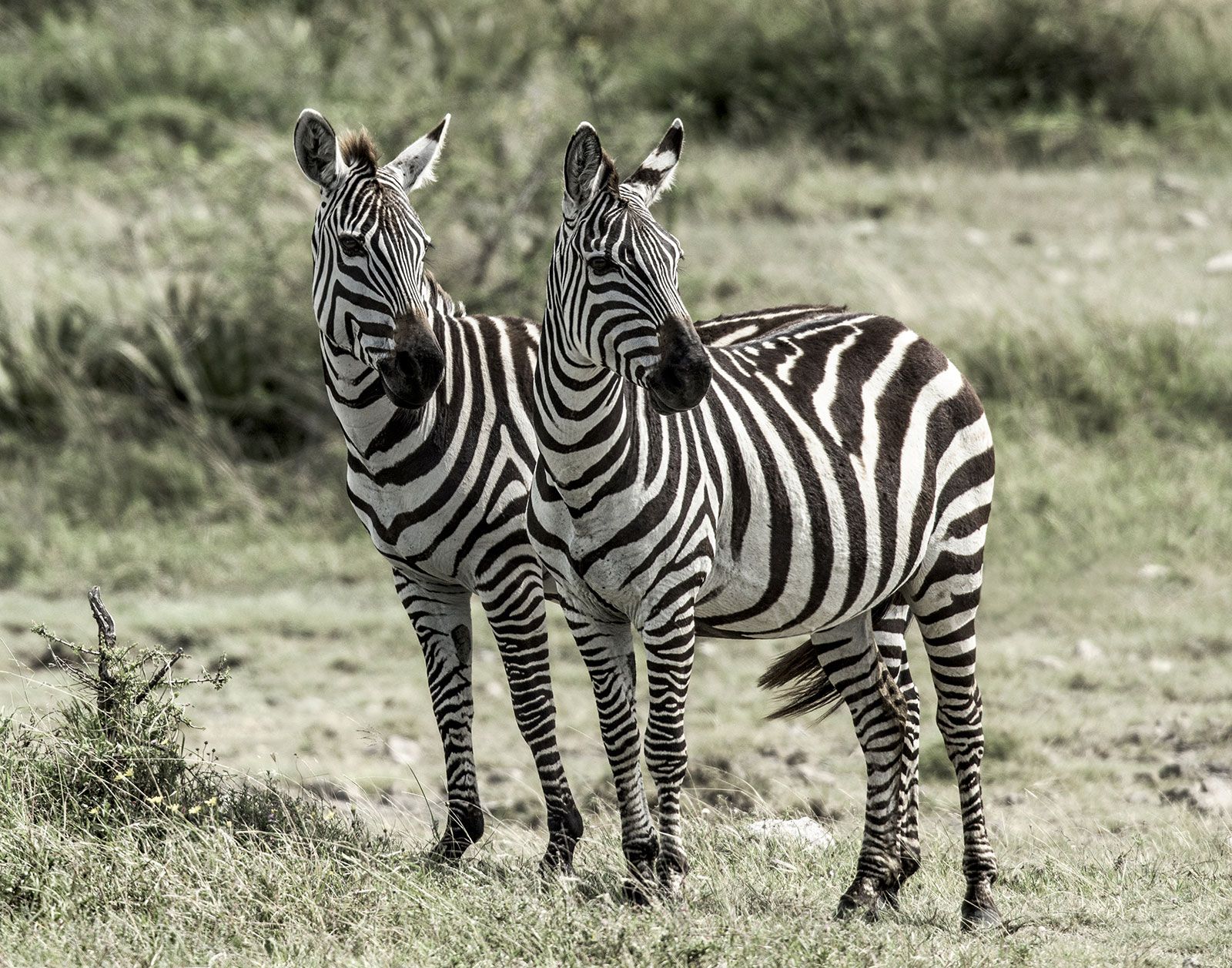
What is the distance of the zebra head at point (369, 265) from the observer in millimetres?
4621

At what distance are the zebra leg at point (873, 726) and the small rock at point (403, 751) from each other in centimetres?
287

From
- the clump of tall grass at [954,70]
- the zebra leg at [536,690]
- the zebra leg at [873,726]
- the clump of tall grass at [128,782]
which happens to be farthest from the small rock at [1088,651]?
the clump of tall grass at [954,70]

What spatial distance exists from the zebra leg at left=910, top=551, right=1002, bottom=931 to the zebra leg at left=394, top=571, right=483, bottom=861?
1607 millimetres

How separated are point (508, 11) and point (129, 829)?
1468 cm

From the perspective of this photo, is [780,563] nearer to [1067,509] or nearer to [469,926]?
[469,926]

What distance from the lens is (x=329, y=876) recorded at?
15.0 feet

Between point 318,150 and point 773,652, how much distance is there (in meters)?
4.60

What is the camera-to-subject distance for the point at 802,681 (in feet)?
18.3

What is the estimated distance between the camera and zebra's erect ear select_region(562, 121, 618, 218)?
4.16 meters

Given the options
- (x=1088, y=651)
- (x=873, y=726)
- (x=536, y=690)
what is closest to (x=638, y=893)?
(x=536, y=690)

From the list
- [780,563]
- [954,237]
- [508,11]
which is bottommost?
[780,563]

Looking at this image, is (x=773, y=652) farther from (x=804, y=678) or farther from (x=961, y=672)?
(x=961, y=672)

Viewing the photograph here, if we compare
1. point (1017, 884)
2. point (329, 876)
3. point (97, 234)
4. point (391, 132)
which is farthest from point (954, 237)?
point (329, 876)

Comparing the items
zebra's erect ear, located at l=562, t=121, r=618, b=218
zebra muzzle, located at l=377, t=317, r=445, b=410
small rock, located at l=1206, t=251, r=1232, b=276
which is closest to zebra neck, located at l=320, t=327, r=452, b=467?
zebra muzzle, located at l=377, t=317, r=445, b=410
